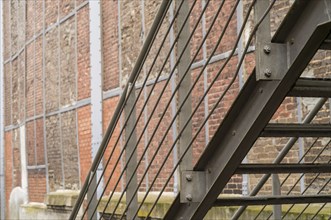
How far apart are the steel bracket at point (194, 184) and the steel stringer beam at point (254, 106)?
0.02m

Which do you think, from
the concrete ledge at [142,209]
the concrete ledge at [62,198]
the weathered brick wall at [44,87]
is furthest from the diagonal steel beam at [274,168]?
the concrete ledge at [62,198]

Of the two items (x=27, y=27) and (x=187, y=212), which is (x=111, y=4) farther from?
(x=187, y=212)

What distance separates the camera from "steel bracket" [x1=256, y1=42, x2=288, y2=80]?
326 centimetres

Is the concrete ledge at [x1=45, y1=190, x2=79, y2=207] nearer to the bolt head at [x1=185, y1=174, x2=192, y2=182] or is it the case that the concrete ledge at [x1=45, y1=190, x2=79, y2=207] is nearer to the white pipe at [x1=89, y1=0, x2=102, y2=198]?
the white pipe at [x1=89, y1=0, x2=102, y2=198]

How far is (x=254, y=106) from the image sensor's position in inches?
136

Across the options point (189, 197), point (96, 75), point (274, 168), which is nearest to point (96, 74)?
point (96, 75)

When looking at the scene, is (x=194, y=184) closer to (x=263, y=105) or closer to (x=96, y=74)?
(x=263, y=105)

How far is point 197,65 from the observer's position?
8141 millimetres

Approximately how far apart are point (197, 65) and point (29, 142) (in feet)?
24.8

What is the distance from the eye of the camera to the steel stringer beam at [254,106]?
10.3 ft

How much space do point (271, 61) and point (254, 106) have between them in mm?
289

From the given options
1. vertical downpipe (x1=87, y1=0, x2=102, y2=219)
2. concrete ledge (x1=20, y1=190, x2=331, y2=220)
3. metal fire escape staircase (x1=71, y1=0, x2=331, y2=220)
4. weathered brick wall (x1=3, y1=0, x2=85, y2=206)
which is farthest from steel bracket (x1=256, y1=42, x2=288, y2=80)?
weathered brick wall (x1=3, y1=0, x2=85, y2=206)

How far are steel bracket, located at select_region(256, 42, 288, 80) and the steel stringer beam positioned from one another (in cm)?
2

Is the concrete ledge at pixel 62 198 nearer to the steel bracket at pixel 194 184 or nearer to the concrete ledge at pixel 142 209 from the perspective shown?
the concrete ledge at pixel 142 209
